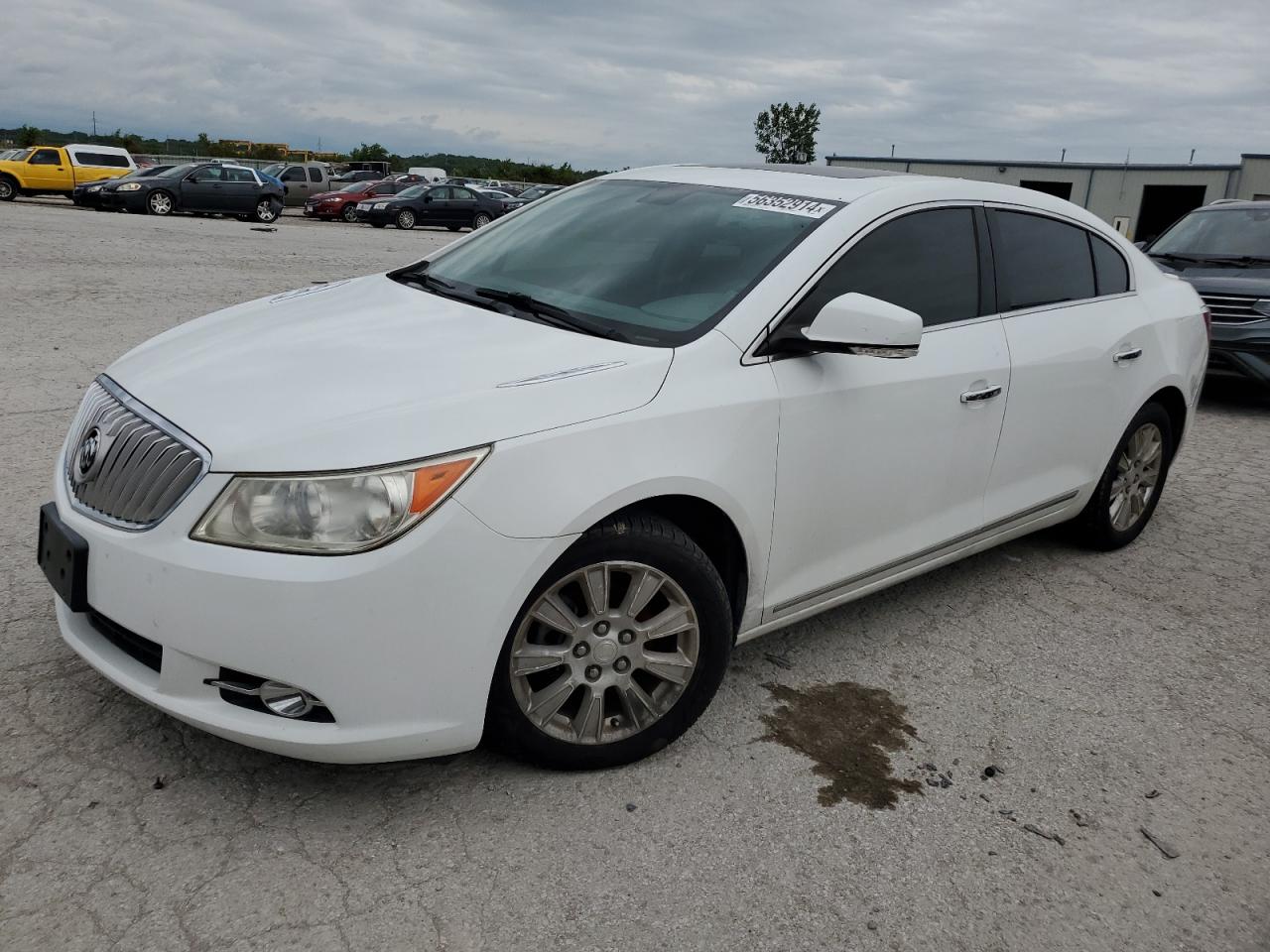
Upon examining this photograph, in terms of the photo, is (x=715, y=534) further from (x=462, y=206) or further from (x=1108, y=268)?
(x=462, y=206)

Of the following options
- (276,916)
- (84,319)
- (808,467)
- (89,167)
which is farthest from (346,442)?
(89,167)

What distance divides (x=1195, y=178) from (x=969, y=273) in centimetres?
3971

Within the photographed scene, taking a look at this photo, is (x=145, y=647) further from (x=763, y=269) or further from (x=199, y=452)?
(x=763, y=269)

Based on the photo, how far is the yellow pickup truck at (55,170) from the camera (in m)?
27.6

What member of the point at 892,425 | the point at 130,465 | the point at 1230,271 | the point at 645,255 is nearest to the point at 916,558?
the point at 892,425

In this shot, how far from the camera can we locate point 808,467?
10.6 feet

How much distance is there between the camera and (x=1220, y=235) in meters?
9.33

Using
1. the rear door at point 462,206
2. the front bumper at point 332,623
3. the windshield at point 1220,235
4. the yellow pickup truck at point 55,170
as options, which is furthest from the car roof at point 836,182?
the yellow pickup truck at point 55,170

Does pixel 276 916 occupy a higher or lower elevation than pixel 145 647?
lower

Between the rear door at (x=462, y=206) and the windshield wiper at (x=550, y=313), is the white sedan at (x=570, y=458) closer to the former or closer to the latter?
the windshield wiper at (x=550, y=313)

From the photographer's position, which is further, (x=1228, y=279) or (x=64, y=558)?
(x=1228, y=279)

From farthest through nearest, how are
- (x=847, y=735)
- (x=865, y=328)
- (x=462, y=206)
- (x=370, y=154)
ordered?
(x=370, y=154), (x=462, y=206), (x=847, y=735), (x=865, y=328)

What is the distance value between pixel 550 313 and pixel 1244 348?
705 cm

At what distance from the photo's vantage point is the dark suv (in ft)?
27.1
